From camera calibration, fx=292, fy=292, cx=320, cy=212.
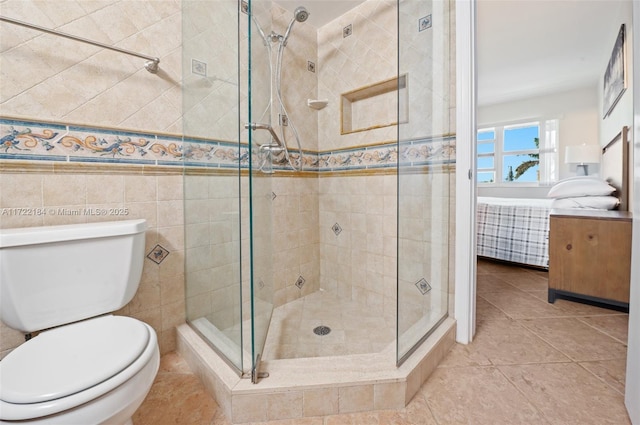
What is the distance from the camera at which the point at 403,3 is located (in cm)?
128

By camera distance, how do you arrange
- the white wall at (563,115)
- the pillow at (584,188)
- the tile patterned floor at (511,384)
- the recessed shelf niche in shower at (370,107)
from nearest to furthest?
the tile patterned floor at (511,384) → the recessed shelf niche in shower at (370,107) → the pillow at (584,188) → the white wall at (563,115)

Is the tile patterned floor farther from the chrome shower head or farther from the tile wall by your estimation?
the chrome shower head

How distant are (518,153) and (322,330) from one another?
5.61 metres

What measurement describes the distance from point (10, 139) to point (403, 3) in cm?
167

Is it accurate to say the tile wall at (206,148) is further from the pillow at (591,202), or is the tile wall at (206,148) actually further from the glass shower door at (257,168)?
the pillow at (591,202)

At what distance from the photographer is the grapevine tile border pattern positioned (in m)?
1.12

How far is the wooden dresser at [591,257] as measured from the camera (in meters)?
1.85

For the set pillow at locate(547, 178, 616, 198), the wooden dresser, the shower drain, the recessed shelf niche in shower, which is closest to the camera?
the shower drain

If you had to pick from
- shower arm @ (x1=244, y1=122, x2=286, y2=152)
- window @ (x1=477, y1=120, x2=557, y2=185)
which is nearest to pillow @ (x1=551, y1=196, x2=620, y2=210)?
shower arm @ (x1=244, y1=122, x2=286, y2=152)

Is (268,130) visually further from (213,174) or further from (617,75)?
(617,75)

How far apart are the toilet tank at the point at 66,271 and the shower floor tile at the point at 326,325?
0.74 m

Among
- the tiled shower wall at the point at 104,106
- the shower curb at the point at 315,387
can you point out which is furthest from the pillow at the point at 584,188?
the tiled shower wall at the point at 104,106

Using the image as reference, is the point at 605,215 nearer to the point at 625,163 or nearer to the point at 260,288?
the point at 625,163

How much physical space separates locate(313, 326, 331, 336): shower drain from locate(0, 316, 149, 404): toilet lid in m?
0.97
